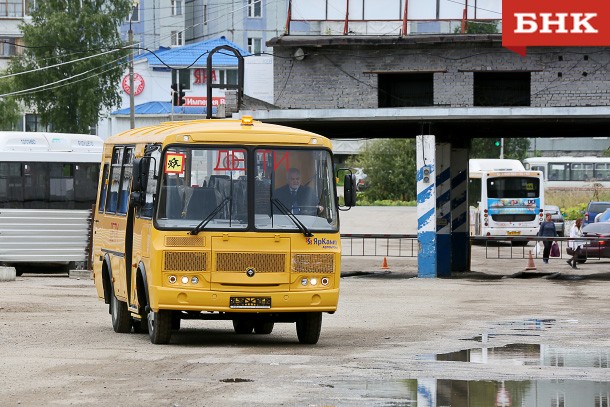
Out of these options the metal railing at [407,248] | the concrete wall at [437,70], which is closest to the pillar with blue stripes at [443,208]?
the concrete wall at [437,70]

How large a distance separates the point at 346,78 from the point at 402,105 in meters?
1.76

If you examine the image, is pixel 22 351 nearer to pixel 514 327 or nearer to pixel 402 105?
pixel 514 327

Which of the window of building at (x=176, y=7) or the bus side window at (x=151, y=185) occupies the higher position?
the window of building at (x=176, y=7)

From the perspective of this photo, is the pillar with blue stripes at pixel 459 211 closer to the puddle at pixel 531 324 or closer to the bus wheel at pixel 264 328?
the puddle at pixel 531 324

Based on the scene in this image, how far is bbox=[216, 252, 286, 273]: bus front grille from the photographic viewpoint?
57.3 feet

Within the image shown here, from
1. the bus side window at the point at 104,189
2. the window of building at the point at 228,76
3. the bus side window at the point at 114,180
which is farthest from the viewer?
the window of building at the point at 228,76

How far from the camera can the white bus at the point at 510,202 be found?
6406 cm

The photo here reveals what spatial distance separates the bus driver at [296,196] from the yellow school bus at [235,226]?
1 cm

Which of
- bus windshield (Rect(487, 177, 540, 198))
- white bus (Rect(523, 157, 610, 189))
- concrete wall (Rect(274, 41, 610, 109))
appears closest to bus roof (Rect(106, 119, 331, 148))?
concrete wall (Rect(274, 41, 610, 109))

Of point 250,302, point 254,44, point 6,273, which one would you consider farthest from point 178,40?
point 250,302

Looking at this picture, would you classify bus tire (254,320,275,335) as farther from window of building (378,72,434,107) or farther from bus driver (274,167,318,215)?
window of building (378,72,434,107)

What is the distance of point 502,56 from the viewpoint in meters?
37.2

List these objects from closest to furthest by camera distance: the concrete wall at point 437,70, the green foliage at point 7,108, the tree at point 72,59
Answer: the concrete wall at point 437,70, the green foliage at point 7,108, the tree at point 72,59

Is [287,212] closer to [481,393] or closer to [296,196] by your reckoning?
[296,196]
